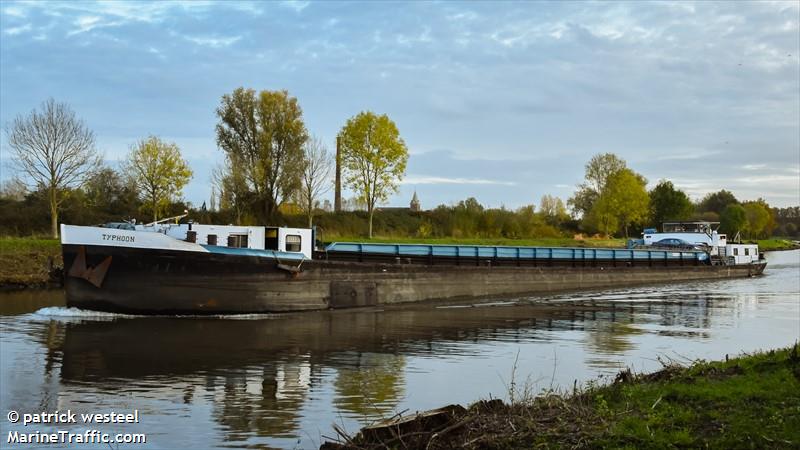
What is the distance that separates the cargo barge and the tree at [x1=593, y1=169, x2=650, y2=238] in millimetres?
46667

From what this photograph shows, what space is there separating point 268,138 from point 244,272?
28.7 meters

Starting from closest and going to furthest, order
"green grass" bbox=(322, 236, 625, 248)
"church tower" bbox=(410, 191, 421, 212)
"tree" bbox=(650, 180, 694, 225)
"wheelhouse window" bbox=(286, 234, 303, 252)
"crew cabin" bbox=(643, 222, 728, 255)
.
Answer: "wheelhouse window" bbox=(286, 234, 303, 252) → "crew cabin" bbox=(643, 222, 728, 255) → "green grass" bbox=(322, 236, 625, 248) → "church tower" bbox=(410, 191, 421, 212) → "tree" bbox=(650, 180, 694, 225)

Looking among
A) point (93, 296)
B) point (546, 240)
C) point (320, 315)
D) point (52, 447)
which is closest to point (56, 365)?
point (52, 447)

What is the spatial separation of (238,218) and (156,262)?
78.0 ft

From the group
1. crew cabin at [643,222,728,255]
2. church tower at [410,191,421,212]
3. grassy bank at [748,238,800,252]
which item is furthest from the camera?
grassy bank at [748,238,800,252]

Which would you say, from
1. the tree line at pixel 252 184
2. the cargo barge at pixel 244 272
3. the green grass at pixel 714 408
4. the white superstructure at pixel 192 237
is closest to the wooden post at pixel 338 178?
the tree line at pixel 252 184

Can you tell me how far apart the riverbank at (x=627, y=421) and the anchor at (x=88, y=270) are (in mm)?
15449

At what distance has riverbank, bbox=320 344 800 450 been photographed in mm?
6809

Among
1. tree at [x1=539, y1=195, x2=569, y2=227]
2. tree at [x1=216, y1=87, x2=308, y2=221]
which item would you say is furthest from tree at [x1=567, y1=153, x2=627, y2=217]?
tree at [x1=216, y1=87, x2=308, y2=221]

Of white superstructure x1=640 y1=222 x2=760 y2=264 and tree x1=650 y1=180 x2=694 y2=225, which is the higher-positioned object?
tree x1=650 y1=180 x2=694 y2=225

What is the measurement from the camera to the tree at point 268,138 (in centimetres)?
4869

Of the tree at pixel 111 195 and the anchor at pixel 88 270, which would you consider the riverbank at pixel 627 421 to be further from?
the tree at pixel 111 195

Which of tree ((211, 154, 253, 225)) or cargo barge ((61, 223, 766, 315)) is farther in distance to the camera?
Answer: tree ((211, 154, 253, 225))

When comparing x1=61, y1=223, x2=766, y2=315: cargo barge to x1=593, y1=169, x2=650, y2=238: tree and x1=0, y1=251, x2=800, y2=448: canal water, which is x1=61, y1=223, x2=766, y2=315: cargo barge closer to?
x1=0, y1=251, x2=800, y2=448: canal water
